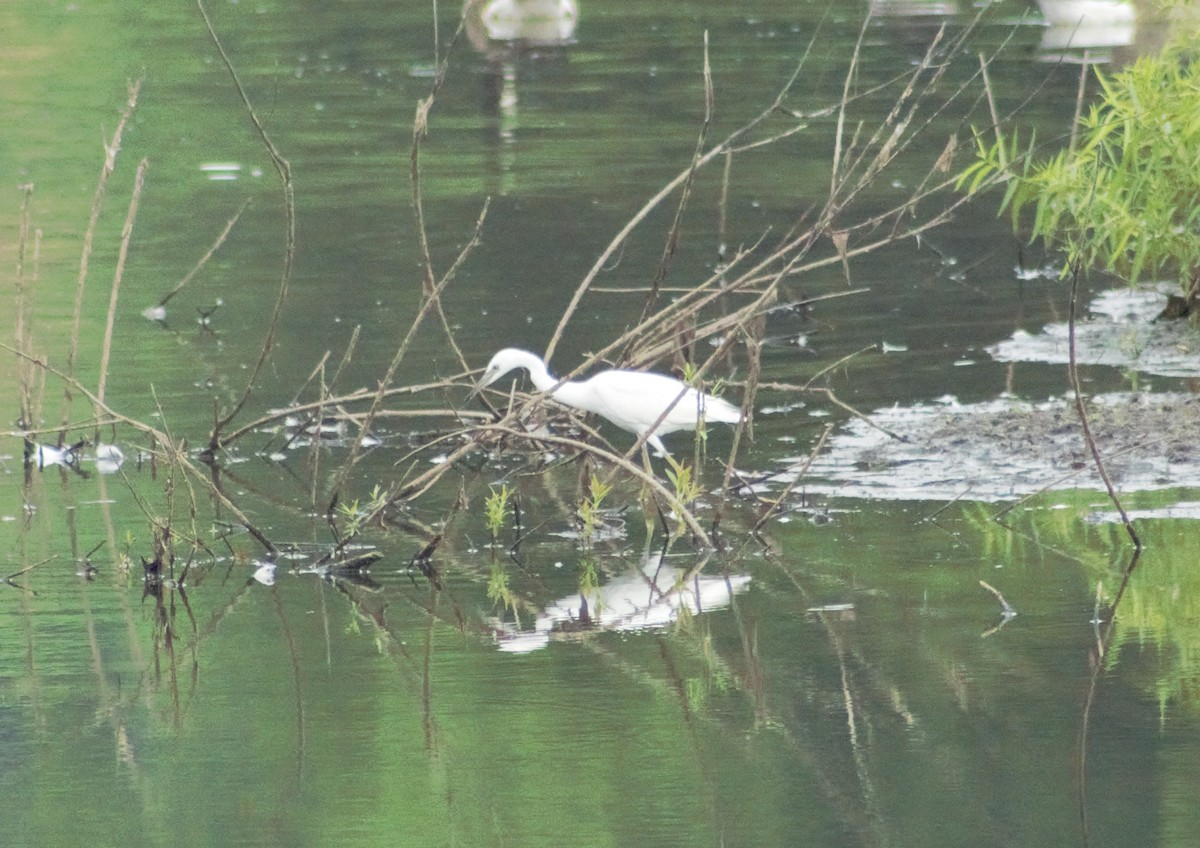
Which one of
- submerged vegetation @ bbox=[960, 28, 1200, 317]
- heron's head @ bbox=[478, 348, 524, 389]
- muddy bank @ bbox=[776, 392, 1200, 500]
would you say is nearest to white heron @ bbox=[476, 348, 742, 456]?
heron's head @ bbox=[478, 348, 524, 389]

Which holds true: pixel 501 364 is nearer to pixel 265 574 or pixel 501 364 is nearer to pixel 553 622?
pixel 265 574

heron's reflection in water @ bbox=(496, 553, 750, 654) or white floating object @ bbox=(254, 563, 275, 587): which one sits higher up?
white floating object @ bbox=(254, 563, 275, 587)

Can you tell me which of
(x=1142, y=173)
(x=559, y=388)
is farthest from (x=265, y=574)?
(x=1142, y=173)

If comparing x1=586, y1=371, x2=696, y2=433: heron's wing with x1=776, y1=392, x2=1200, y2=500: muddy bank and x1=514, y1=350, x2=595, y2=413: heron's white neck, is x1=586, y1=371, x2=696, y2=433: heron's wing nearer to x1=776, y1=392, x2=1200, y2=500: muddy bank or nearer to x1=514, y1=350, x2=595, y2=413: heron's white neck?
x1=514, y1=350, x2=595, y2=413: heron's white neck

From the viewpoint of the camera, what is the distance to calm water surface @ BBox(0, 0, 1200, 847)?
19.4ft

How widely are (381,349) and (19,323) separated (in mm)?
2725

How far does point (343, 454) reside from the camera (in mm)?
10516

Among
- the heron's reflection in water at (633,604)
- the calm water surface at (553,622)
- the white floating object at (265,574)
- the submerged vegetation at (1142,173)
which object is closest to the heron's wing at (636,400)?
the calm water surface at (553,622)

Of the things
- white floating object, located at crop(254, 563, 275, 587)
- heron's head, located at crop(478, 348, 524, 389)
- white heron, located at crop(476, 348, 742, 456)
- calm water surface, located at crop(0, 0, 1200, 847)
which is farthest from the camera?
heron's head, located at crop(478, 348, 524, 389)

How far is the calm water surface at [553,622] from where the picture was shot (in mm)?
5902

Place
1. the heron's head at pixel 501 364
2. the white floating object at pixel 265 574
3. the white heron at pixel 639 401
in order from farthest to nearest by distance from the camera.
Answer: the heron's head at pixel 501 364
the white heron at pixel 639 401
the white floating object at pixel 265 574

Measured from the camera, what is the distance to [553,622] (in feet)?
25.2


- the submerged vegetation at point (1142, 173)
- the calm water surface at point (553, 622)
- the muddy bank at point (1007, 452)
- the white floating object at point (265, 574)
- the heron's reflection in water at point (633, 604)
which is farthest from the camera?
the submerged vegetation at point (1142, 173)

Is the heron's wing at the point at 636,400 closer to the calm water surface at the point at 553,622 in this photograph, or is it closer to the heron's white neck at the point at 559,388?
the heron's white neck at the point at 559,388
